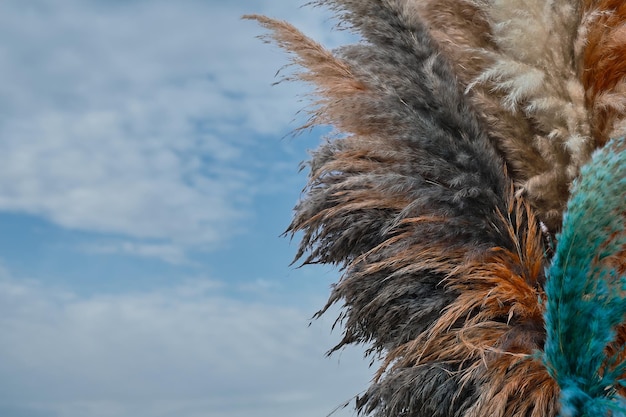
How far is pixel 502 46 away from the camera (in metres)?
2.71

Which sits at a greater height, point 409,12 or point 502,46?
point 409,12

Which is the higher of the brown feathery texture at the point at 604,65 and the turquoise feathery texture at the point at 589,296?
the brown feathery texture at the point at 604,65

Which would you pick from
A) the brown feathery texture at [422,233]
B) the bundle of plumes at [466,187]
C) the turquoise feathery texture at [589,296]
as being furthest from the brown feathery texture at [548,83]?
the turquoise feathery texture at [589,296]

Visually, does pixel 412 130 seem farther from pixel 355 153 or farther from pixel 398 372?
pixel 398 372

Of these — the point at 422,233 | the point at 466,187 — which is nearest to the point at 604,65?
the point at 466,187

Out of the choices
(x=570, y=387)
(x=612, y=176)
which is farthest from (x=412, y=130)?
(x=570, y=387)

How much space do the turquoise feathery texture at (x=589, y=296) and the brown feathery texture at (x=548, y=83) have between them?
0.35m

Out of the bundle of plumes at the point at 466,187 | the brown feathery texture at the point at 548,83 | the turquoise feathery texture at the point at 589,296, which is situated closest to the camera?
the turquoise feathery texture at the point at 589,296

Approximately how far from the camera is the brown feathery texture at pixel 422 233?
2.51 metres

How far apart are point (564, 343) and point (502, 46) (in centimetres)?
96

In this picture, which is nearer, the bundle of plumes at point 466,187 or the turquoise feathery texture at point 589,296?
the turquoise feathery texture at point 589,296

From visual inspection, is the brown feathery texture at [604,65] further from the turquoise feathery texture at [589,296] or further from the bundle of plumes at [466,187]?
the turquoise feathery texture at [589,296]

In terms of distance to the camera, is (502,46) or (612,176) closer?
(612,176)

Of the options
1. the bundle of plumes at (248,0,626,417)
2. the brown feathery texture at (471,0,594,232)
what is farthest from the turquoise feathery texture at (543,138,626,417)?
the brown feathery texture at (471,0,594,232)
